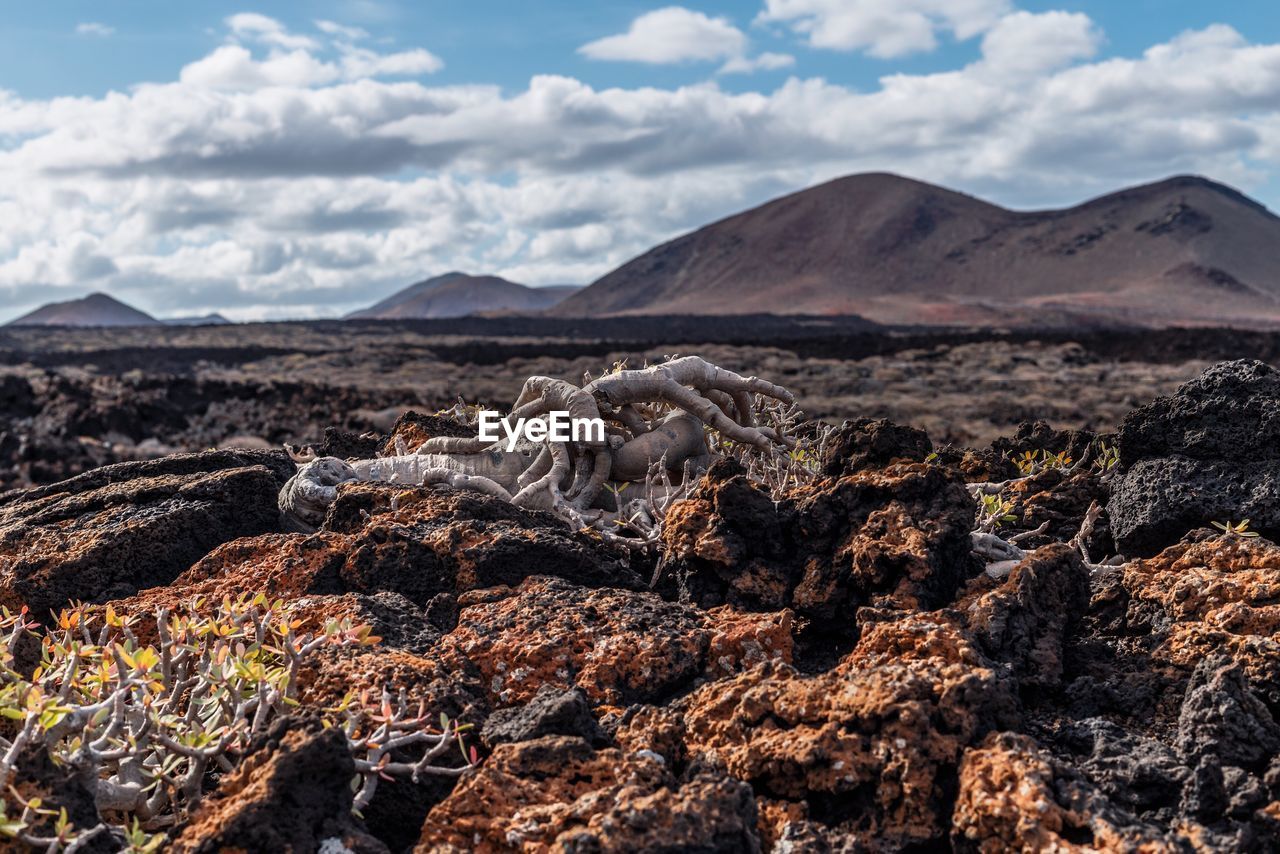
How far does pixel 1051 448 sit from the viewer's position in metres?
6.98

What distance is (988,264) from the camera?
168375 mm

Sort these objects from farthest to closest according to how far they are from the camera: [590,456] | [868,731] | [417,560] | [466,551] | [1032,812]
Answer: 1. [590,456]
2. [417,560]
3. [466,551]
4. [868,731]
5. [1032,812]

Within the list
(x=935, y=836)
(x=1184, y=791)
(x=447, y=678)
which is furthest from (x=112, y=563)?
(x=1184, y=791)

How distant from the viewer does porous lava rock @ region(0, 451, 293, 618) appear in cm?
491

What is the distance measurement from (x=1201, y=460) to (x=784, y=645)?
6.85 feet

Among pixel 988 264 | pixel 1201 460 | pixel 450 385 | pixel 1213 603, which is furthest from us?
pixel 988 264

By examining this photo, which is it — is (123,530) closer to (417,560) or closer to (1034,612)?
(417,560)

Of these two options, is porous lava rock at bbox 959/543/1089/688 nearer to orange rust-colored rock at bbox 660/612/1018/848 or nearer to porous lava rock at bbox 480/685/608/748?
orange rust-colored rock at bbox 660/612/1018/848

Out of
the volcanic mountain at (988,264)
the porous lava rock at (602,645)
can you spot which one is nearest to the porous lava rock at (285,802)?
the porous lava rock at (602,645)

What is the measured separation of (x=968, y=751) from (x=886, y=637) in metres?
0.60

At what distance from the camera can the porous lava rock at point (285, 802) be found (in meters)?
2.83

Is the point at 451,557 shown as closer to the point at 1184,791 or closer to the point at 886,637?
the point at 886,637

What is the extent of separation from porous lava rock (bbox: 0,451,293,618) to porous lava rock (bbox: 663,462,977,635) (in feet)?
6.81

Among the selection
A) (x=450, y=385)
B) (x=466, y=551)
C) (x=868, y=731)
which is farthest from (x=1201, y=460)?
(x=450, y=385)
